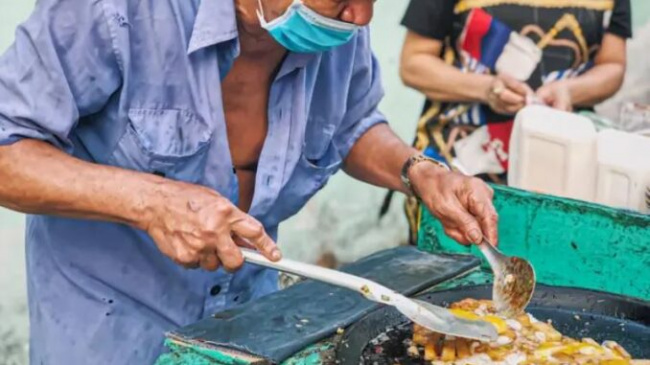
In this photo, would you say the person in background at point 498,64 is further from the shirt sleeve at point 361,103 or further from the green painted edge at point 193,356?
the green painted edge at point 193,356

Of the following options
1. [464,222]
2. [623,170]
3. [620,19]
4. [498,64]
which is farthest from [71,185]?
[620,19]

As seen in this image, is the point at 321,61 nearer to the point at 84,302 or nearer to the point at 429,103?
the point at 84,302

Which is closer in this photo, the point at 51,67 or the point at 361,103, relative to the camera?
the point at 51,67

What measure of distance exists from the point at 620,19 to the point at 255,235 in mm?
2299

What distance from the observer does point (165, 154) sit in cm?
200

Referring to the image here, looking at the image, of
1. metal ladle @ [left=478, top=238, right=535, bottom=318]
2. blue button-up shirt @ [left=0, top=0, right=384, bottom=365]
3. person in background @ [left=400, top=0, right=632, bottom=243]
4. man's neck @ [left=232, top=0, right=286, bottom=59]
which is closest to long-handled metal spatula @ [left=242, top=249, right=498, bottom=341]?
metal ladle @ [left=478, top=238, right=535, bottom=318]

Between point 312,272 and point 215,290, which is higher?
point 312,272

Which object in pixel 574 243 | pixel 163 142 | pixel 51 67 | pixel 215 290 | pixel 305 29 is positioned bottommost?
pixel 215 290

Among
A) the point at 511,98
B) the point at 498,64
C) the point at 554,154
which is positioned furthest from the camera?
the point at 498,64

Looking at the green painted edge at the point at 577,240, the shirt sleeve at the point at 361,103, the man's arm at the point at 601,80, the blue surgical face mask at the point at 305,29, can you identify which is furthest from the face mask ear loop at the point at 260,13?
the man's arm at the point at 601,80

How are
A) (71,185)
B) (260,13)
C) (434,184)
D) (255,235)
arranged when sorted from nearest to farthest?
(255,235), (71,185), (260,13), (434,184)

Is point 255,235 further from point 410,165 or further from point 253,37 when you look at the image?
point 410,165

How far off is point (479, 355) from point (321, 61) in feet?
2.61

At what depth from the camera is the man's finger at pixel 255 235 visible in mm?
1712
